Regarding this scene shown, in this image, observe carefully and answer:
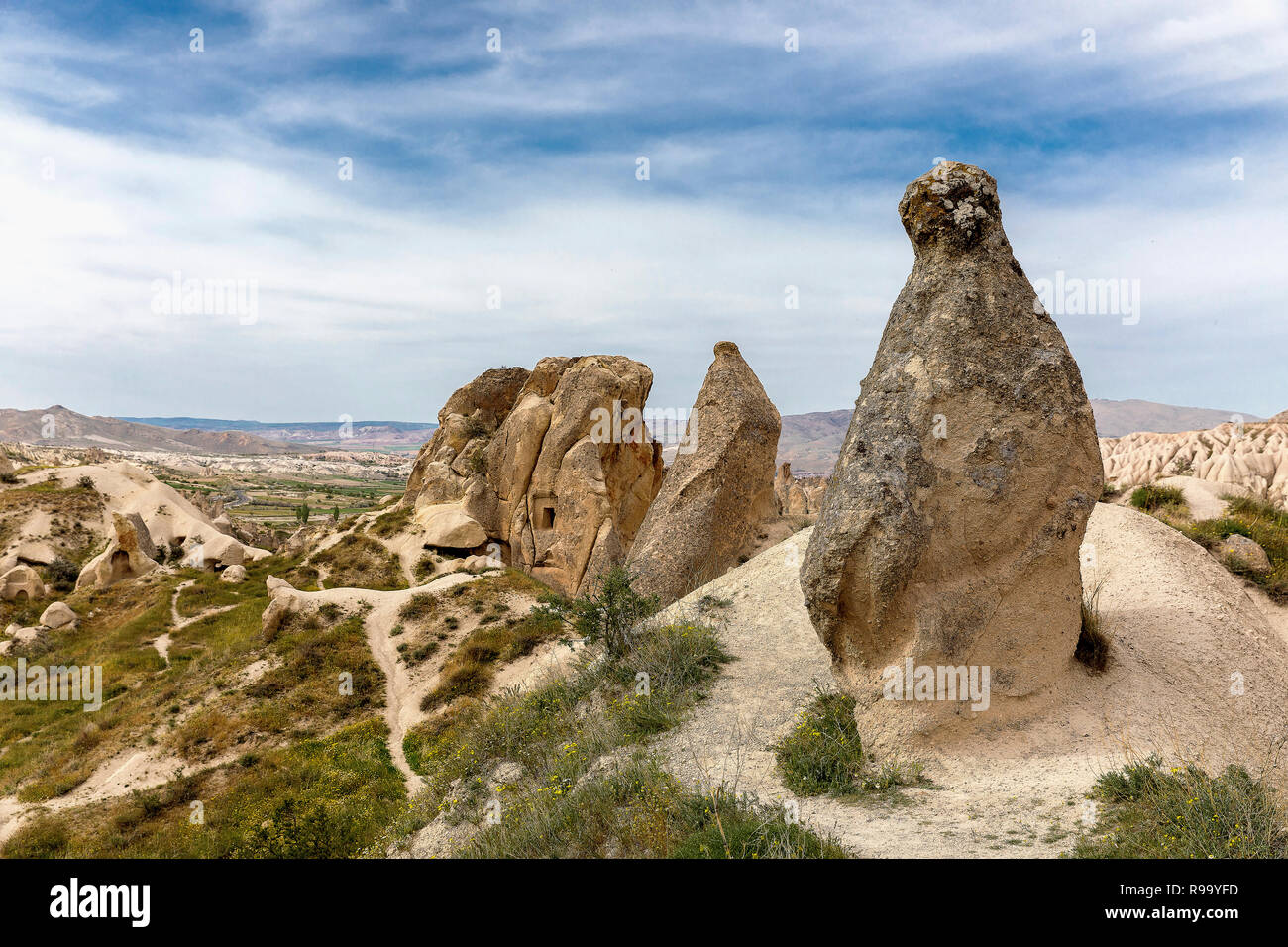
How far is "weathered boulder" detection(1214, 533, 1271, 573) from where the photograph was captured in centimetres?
1137

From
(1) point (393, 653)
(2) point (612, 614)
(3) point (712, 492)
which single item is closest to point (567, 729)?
(2) point (612, 614)

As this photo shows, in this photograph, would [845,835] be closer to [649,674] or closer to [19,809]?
[649,674]

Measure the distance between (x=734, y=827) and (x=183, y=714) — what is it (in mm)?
17135

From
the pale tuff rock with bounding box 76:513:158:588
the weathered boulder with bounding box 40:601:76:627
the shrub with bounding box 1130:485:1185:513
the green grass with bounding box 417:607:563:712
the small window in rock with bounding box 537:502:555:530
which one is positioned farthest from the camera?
the pale tuff rock with bounding box 76:513:158:588

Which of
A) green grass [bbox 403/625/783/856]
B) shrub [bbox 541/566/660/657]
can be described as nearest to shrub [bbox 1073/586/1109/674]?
green grass [bbox 403/625/783/856]

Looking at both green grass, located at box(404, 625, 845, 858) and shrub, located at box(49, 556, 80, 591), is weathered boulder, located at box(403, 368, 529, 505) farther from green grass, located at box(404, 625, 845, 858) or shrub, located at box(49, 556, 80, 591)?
green grass, located at box(404, 625, 845, 858)

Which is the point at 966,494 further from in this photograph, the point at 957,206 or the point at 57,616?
the point at 57,616

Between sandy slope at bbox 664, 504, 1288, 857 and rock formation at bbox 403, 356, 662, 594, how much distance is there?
1713cm

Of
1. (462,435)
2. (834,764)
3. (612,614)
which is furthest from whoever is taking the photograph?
(462,435)

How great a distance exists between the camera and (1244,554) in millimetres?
11469

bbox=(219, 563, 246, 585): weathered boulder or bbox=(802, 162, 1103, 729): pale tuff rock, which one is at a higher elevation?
bbox=(802, 162, 1103, 729): pale tuff rock

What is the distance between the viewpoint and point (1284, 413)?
66.6 meters

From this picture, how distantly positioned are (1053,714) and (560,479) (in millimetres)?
22553
